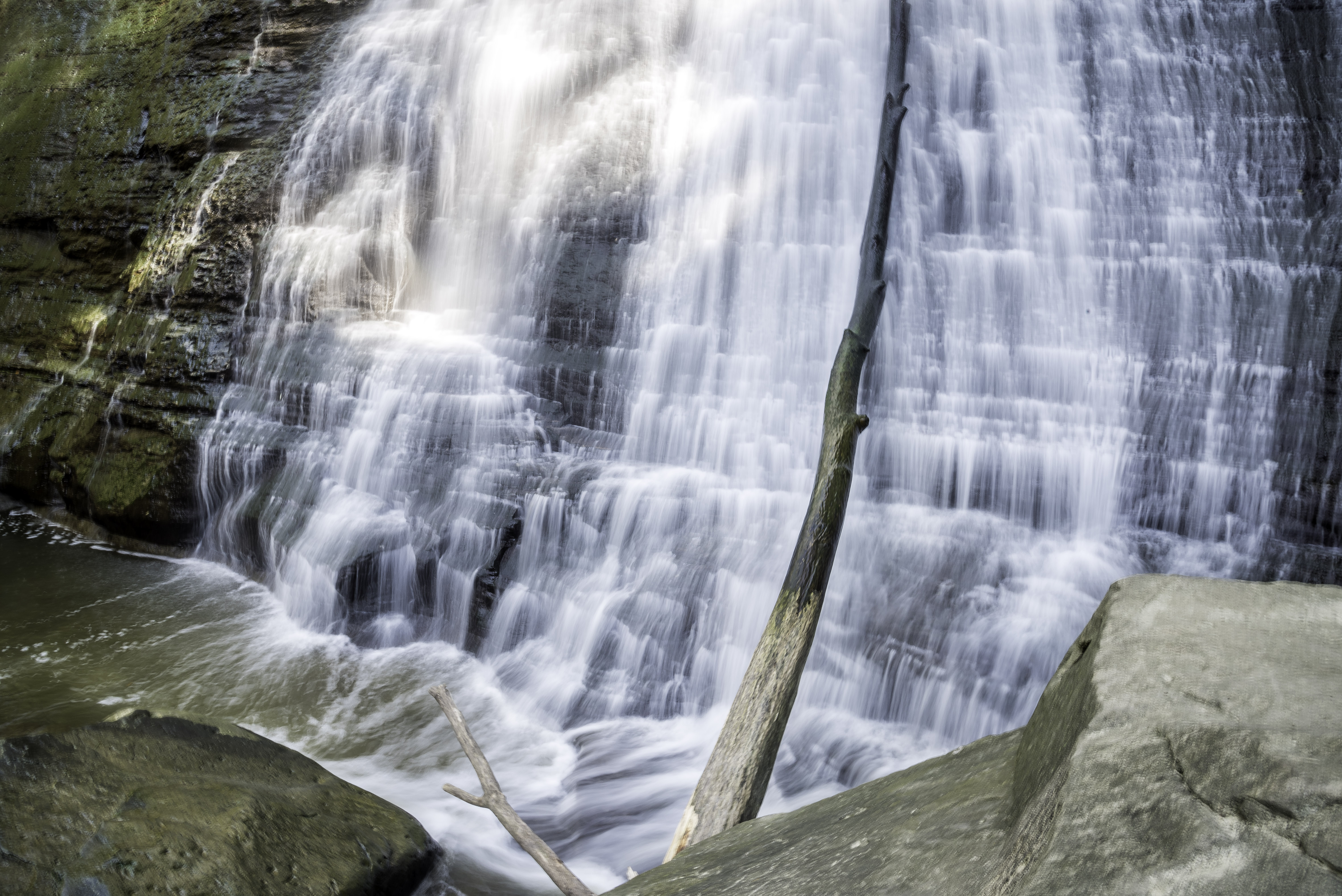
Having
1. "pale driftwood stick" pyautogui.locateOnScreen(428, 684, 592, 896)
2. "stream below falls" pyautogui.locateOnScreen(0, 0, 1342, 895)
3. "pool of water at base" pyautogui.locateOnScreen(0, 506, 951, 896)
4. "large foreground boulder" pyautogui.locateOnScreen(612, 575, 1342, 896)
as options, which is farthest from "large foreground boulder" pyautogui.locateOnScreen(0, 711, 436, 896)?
"large foreground boulder" pyautogui.locateOnScreen(612, 575, 1342, 896)

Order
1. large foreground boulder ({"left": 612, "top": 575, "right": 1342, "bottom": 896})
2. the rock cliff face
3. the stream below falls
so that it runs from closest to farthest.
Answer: large foreground boulder ({"left": 612, "top": 575, "right": 1342, "bottom": 896}), the stream below falls, the rock cliff face

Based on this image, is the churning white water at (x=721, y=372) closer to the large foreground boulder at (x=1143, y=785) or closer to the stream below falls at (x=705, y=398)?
the stream below falls at (x=705, y=398)

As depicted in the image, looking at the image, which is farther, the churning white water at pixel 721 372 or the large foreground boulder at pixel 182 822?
the churning white water at pixel 721 372

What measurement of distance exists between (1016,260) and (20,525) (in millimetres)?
8563

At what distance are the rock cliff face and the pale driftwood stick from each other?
4.78 metres

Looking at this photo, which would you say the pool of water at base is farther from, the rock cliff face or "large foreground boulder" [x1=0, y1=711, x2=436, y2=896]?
the rock cliff face

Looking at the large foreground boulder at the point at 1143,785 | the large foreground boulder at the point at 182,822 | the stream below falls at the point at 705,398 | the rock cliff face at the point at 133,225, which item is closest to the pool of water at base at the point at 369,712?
the stream below falls at the point at 705,398

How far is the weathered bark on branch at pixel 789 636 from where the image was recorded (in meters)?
2.94

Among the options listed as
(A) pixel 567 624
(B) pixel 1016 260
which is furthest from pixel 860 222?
(A) pixel 567 624

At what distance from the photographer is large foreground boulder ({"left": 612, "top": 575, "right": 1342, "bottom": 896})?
1271 millimetres

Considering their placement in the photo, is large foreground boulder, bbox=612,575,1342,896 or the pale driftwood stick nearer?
large foreground boulder, bbox=612,575,1342,896

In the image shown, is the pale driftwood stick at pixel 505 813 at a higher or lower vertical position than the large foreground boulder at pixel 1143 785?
lower

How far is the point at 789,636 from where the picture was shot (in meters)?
3.38

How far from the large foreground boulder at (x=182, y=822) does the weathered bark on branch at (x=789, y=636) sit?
1.14m
